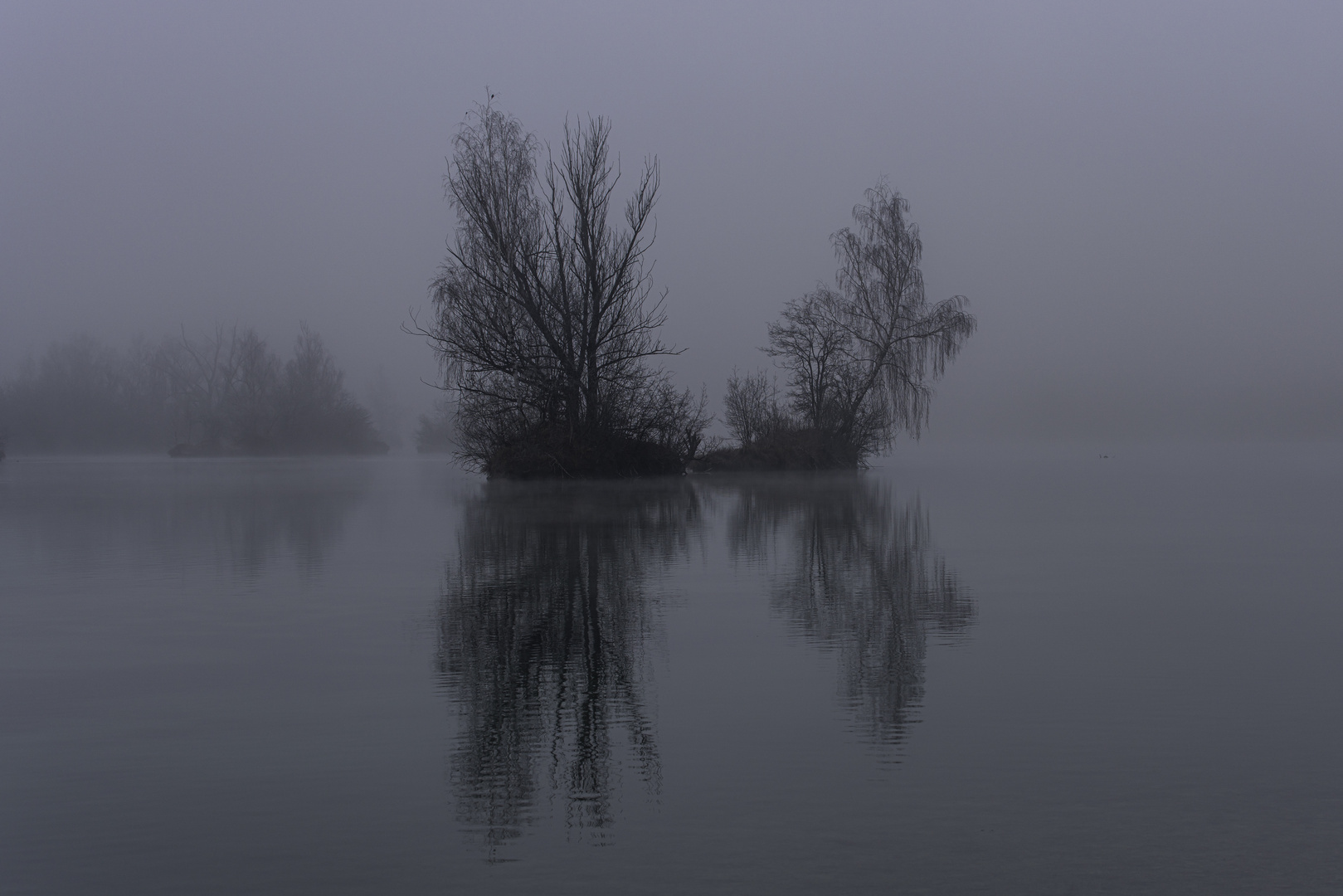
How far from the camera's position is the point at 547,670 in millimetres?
4809

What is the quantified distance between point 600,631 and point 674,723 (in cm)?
184

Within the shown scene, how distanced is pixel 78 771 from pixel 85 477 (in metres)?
29.1

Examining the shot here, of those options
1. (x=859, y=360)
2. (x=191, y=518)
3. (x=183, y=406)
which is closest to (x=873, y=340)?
(x=859, y=360)

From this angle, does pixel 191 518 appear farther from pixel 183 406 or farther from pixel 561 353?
pixel 183 406

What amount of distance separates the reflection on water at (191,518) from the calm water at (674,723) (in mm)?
948

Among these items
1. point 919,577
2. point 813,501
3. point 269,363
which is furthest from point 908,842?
point 269,363

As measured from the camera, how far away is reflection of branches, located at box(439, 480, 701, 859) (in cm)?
328

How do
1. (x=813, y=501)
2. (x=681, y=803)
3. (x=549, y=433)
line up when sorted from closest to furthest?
1. (x=681, y=803)
2. (x=813, y=501)
3. (x=549, y=433)

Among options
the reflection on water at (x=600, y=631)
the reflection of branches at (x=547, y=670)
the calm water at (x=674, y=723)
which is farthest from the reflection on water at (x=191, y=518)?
the reflection of branches at (x=547, y=670)

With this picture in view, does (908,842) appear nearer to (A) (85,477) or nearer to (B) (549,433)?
(B) (549,433)

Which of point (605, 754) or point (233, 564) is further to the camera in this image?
point (233, 564)

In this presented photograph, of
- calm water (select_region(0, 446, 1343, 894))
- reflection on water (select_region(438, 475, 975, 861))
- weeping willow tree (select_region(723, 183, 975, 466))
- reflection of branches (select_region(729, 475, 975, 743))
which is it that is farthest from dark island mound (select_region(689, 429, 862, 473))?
calm water (select_region(0, 446, 1343, 894))

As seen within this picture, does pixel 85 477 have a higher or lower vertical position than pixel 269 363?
lower

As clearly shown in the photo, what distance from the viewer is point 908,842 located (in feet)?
9.23
